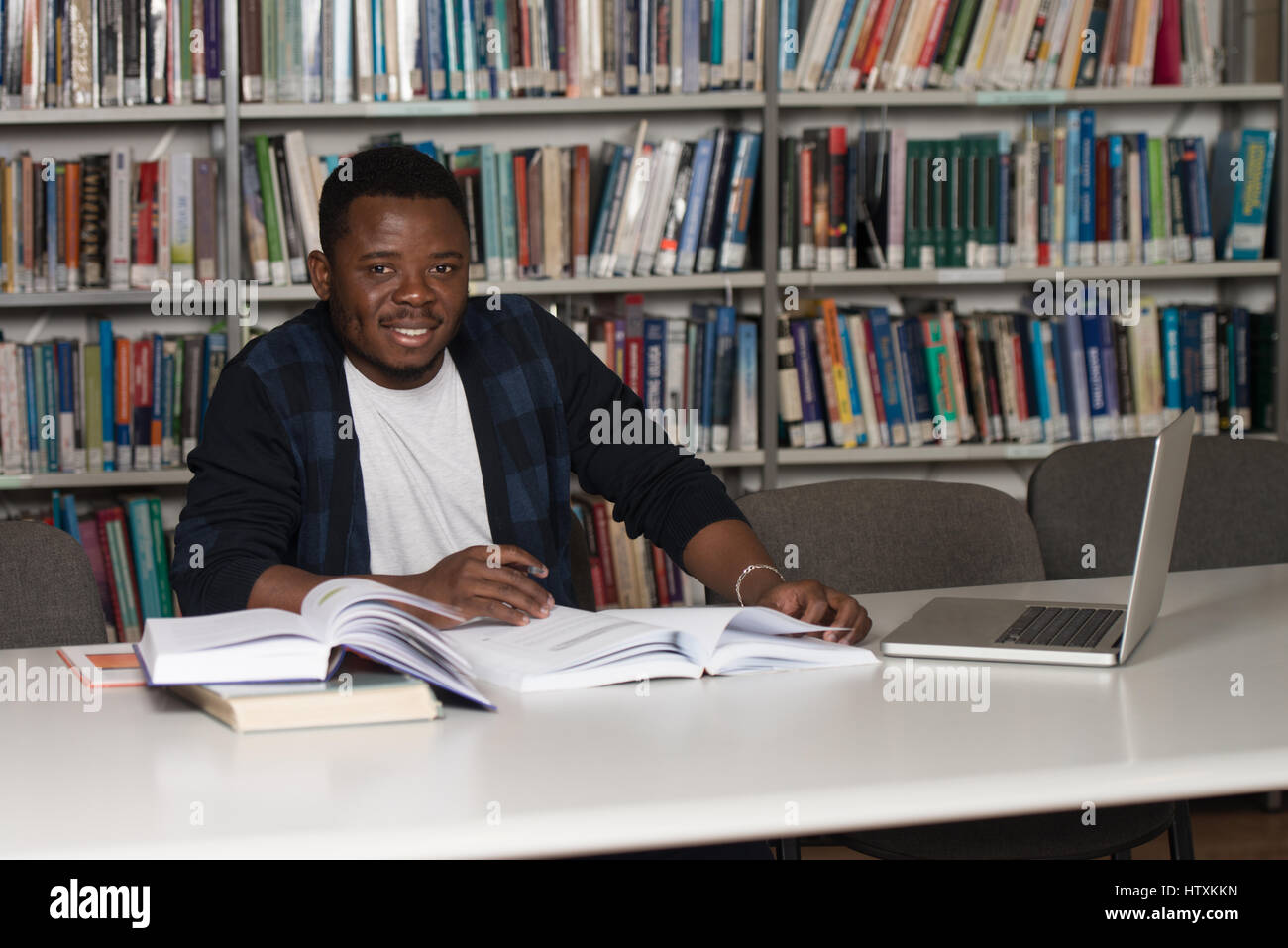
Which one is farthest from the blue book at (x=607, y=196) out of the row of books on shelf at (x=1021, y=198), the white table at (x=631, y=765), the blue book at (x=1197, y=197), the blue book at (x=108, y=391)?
the white table at (x=631, y=765)

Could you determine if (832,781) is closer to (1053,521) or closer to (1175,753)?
(1175,753)

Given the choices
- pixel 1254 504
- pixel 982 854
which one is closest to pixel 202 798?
pixel 982 854

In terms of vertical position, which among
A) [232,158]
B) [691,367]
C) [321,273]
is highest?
[232,158]

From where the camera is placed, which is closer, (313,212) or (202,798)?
(202,798)

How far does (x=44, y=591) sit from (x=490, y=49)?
1.62 metres

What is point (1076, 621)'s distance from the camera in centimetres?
137

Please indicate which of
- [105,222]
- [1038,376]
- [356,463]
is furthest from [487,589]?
[1038,376]

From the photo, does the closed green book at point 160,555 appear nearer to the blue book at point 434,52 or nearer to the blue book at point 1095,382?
the blue book at point 434,52

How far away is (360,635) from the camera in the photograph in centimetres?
109

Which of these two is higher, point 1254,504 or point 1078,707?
point 1254,504

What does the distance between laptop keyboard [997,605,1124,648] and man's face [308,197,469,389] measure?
2.61 feet

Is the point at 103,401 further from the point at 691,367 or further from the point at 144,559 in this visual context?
the point at 691,367

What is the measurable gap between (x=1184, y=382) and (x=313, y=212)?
1880 mm

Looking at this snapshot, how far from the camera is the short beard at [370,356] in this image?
173cm
